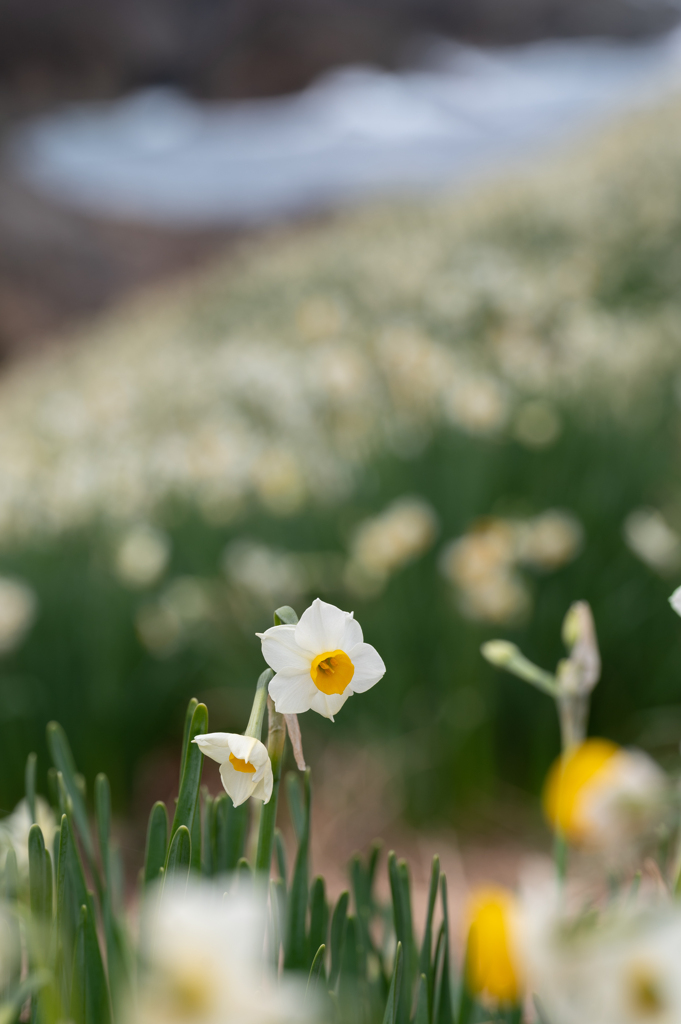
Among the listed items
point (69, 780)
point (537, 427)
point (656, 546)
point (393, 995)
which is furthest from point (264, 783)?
point (537, 427)

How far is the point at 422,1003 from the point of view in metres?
0.41

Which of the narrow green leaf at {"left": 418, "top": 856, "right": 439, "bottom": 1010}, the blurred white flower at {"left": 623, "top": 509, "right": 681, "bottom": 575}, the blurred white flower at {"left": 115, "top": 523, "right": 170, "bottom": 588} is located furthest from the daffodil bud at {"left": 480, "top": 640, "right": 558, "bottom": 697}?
the blurred white flower at {"left": 115, "top": 523, "right": 170, "bottom": 588}

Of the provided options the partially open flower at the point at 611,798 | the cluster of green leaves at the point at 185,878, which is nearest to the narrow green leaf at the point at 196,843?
the cluster of green leaves at the point at 185,878

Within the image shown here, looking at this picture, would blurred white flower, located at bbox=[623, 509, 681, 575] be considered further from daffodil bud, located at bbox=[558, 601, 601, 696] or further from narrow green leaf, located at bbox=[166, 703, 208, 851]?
narrow green leaf, located at bbox=[166, 703, 208, 851]

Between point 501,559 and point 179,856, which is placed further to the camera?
point 501,559

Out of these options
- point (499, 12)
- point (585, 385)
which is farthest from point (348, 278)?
point (499, 12)

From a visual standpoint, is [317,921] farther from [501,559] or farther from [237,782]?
[501,559]

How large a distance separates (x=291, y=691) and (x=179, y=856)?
13 centimetres

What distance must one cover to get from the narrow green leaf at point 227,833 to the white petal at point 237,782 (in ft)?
0.52

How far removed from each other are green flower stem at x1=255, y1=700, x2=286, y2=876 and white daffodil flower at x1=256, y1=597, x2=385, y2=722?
1.2 inches

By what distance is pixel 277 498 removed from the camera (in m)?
1.81

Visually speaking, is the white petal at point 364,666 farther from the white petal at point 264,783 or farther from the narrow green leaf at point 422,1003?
the narrow green leaf at point 422,1003

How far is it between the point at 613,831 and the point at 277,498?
1.59 m

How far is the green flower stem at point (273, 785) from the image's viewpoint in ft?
1.19
